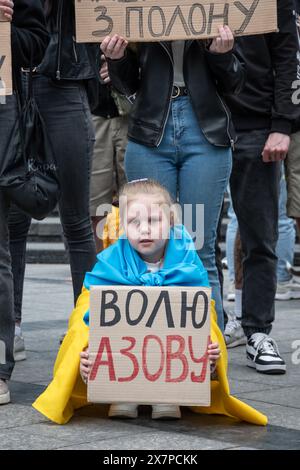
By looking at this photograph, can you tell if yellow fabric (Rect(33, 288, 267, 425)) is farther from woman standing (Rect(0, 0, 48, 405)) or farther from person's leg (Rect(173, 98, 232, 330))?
person's leg (Rect(173, 98, 232, 330))

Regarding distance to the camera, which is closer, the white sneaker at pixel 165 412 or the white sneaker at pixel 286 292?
the white sneaker at pixel 165 412

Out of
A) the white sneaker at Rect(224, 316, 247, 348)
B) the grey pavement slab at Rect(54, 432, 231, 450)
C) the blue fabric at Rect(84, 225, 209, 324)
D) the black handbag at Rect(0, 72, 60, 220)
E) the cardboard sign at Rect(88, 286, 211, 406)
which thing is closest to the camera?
the grey pavement slab at Rect(54, 432, 231, 450)

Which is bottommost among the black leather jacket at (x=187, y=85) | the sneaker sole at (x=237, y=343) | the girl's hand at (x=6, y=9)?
the sneaker sole at (x=237, y=343)

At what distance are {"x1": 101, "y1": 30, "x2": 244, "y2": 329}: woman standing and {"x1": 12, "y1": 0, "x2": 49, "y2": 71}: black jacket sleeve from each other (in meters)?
0.28

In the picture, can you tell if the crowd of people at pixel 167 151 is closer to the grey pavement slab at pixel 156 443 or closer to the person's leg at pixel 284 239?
the grey pavement slab at pixel 156 443

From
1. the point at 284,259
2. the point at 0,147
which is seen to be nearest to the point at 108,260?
the point at 0,147

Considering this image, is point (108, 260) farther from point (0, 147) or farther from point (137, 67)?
point (137, 67)

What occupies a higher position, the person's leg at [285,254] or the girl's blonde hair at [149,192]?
the girl's blonde hair at [149,192]

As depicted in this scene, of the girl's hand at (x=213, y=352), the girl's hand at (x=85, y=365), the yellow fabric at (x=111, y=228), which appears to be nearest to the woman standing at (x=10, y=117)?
the girl's hand at (x=85, y=365)

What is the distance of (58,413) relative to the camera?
3875 millimetres

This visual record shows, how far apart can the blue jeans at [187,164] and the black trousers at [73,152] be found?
0.52 metres

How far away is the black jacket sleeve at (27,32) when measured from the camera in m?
4.31

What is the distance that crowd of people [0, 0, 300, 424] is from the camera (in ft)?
13.6

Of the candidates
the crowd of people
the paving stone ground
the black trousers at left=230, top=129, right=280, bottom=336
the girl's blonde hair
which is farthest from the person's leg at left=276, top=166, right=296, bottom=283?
the girl's blonde hair
